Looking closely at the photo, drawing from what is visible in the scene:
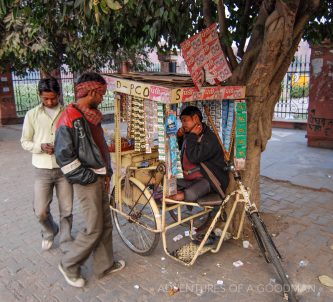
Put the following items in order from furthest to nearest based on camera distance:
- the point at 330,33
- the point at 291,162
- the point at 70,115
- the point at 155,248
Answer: the point at 291,162
the point at 330,33
the point at 155,248
the point at 70,115

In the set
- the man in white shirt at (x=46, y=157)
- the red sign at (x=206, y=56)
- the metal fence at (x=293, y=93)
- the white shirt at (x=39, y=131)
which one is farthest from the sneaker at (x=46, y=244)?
the metal fence at (x=293, y=93)

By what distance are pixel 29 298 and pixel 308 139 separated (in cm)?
686

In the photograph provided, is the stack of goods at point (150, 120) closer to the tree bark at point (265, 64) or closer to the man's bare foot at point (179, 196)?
the man's bare foot at point (179, 196)

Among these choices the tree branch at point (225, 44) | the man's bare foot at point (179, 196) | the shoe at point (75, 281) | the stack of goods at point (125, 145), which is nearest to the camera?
the shoe at point (75, 281)

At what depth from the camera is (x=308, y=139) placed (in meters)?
8.13

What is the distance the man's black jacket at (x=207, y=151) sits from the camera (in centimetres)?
326

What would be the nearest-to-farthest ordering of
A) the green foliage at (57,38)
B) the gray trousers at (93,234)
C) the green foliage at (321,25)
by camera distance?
the gray trousers at (93,234)
the green foliage at (57,38)
the green foliage at (321,25)

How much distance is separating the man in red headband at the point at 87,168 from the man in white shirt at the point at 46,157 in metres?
0.43

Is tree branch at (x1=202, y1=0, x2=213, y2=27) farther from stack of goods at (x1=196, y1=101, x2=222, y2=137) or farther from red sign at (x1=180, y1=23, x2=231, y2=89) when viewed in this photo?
stack of goods at (x1=196, y1=101, x2=222, y2=137)

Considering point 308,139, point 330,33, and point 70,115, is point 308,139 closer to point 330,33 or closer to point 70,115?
point 330,33

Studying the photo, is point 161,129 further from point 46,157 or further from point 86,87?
point 46,157

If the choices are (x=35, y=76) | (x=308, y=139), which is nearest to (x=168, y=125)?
(x=308, y=139)

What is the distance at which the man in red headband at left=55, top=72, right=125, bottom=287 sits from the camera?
284cm

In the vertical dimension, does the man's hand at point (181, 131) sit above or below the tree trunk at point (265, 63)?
below
